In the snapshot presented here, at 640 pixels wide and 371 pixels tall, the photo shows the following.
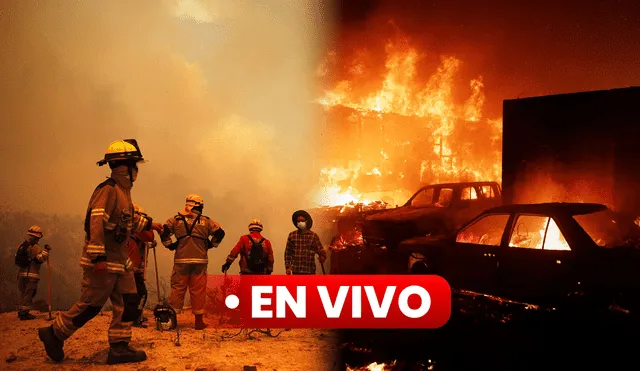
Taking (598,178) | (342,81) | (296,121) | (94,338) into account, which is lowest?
(94,338)

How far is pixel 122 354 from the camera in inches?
219

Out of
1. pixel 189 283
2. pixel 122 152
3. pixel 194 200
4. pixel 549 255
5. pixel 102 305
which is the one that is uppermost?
pixel 122 152

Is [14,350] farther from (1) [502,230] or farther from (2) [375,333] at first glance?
(1) [502,230]

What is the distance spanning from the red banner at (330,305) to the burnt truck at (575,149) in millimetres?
4397

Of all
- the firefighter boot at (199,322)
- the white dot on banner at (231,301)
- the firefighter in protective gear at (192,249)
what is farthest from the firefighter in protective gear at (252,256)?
the white dot on banner at (231,301)

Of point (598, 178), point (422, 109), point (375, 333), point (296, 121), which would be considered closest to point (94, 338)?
point (375, 333)

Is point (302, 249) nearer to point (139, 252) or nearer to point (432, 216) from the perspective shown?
point (139, 252)

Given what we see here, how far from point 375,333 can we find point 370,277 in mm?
3735

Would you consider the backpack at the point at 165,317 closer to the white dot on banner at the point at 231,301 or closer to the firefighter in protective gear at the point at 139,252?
the firefighter in protective gear at the point at 139,252

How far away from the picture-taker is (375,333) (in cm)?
707

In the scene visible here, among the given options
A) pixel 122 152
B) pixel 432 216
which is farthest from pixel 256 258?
pixel 432 216

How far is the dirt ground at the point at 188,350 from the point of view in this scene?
18.2 ft

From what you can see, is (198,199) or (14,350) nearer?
(14,350)

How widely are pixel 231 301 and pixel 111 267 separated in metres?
4.12
